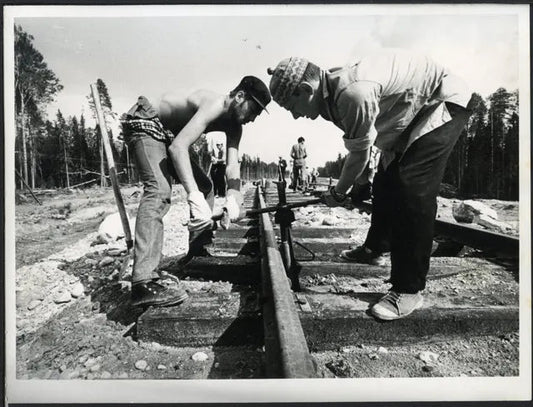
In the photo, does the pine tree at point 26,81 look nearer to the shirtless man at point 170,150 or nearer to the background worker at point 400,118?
the shirtless man at point 170,150

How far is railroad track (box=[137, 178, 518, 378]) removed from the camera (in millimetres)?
1369

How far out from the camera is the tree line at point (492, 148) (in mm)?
1829

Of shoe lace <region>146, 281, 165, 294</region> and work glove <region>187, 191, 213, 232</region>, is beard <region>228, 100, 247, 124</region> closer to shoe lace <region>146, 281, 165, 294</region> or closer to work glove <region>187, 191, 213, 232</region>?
work glove <region>187, 191, 213, 232</region>

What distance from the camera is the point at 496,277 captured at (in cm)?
194

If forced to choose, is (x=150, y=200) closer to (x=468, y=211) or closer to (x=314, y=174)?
(x=468, y=211)

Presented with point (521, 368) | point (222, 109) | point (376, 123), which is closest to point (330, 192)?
point (376, 123)

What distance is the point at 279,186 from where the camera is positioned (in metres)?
2.04

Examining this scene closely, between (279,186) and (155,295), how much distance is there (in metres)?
0.93

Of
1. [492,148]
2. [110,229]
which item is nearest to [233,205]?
[110,229]

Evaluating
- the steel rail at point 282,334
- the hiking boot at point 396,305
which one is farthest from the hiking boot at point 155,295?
the hiking boot at point 396,305

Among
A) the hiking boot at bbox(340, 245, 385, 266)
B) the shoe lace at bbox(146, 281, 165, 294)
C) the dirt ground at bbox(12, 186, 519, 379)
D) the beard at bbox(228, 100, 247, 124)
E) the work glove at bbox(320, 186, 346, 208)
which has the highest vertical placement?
the beard at bbox(228, 100, 247, 124)

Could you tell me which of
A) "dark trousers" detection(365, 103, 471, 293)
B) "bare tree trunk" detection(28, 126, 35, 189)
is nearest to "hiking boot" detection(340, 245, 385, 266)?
"dark trousers" detection(365, 103, 471, 293)

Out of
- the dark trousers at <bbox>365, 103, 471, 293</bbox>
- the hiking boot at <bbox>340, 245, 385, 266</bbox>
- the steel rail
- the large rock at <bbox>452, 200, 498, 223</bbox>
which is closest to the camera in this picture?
the steel rail

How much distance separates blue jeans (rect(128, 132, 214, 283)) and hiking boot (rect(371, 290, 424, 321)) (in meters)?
1.14
